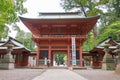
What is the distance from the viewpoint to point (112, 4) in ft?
129

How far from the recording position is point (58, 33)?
106 feet

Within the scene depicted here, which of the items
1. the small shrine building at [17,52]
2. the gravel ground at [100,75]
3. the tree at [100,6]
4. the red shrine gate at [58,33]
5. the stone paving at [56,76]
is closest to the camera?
the stone paving at [56,76]

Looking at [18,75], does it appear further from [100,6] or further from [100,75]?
[100,6]

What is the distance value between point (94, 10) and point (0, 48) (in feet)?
64.3

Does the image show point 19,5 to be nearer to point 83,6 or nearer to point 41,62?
point 41,62

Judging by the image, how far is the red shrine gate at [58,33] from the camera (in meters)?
29.5

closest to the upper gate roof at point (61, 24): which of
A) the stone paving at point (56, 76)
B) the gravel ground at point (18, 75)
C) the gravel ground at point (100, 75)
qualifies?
the gravel ground at point (100, 75)

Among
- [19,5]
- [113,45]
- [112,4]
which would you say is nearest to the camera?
[19,5]

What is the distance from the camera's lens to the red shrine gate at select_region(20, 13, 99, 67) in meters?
29.5

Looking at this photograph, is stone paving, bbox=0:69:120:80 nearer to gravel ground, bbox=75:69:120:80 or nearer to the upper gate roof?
gravel ground, bbox=75:69:120:80

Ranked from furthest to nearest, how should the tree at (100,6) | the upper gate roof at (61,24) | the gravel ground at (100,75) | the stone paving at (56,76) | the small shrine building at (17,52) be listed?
1. the tree at (100,6)
2. the small shrine building at (17,52)
3. the upper gate roof at (61,24)
4. the gravel ground at (100,75)
5. the stone paving at (56,76)

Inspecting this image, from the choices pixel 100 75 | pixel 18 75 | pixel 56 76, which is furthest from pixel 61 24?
pixel 56 76

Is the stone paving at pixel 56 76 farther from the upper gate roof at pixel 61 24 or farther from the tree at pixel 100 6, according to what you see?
the tree at pixel 100 6

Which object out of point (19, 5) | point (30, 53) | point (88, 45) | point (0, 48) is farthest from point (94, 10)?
point (19, 5)
